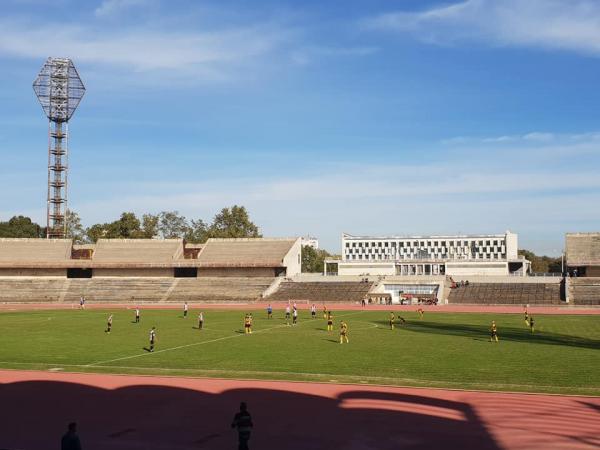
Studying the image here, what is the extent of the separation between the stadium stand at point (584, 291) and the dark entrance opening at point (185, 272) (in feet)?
171

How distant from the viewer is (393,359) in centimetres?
3039

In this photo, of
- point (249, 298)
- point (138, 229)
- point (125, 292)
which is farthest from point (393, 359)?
point (138, 229)

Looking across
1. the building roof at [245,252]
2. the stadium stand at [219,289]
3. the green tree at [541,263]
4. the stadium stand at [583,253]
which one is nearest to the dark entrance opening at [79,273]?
the stadium stand at [219,289]

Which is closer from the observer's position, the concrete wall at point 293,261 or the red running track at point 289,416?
the red running track at point 289,416

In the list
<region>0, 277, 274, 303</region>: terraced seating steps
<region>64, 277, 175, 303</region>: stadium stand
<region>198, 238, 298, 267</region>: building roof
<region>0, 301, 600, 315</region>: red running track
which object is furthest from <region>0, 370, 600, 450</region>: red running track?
<region>198, 238, 298, 267</region>: building roof

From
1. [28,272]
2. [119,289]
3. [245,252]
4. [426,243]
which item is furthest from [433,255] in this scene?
[28,272]

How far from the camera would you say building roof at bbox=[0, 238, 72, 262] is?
308 ft

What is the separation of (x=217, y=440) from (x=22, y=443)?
5.21 m

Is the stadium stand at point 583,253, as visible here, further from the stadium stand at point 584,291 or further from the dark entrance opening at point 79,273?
the dark entrance opening at point 79,273

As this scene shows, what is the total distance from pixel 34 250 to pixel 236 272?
104 feet

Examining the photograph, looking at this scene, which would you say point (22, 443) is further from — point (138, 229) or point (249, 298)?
point (138, 229)

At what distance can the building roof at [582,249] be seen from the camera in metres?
83.8

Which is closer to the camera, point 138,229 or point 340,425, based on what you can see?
point 340,425

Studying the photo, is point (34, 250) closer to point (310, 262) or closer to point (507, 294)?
point (507, 294)
